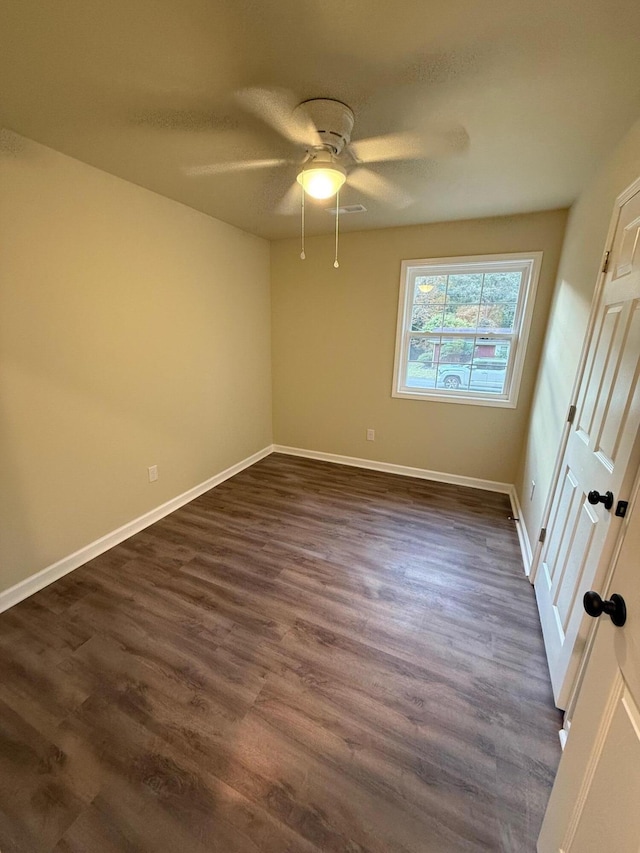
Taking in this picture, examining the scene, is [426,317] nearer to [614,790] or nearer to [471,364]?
[471,364]

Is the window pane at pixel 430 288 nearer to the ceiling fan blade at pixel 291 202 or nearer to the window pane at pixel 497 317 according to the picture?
the window pane at pixel 497 317

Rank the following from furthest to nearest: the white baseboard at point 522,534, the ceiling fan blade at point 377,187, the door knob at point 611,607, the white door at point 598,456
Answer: the white baseboard at point 522,534
the ceiling fan blade at point 377,187
the white door at point 598,456
the door knob at point 611,607

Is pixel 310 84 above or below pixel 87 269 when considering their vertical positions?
above

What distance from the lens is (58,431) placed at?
211cm

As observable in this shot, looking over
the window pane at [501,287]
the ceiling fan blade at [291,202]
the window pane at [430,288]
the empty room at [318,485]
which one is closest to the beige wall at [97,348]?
the empty room at [318,485]

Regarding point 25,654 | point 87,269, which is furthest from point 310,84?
point 25,654

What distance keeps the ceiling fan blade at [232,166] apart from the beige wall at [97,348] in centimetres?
56

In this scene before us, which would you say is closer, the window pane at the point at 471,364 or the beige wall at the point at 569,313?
the beige wall at the point at 569,313

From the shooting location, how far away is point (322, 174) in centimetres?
169

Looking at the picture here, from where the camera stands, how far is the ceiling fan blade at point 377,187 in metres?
2.10

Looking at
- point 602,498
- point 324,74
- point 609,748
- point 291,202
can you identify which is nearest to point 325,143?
point 324,74

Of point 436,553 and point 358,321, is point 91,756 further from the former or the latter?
point 358,321

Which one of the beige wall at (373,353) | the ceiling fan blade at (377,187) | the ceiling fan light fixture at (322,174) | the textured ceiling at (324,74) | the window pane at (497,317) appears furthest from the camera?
the window pane at (497,317)

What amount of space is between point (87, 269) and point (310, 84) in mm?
1633
